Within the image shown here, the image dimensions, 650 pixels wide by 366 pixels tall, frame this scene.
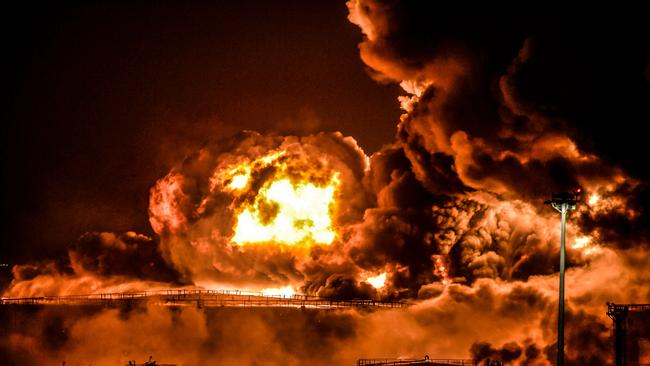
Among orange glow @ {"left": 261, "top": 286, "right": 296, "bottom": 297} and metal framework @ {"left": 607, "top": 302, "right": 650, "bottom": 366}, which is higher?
orange glow @ {"left": 261, "top": 286, "right": 296, "bottom": 297}

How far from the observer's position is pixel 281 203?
72.1 m

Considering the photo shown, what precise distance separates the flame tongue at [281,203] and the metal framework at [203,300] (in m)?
4.26

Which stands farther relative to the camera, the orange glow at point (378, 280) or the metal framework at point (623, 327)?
the orange glow at point (378, 280)

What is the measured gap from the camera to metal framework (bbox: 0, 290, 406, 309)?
64125mm

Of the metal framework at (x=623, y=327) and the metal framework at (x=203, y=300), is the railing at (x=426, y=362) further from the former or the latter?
the metal framework at (x=623, y=327)

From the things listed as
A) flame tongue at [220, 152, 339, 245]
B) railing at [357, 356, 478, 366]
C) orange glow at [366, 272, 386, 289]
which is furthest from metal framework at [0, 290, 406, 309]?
railing at [357, 356, 478, 366]

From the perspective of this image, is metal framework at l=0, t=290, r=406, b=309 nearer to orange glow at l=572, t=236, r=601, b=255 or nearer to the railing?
the railing

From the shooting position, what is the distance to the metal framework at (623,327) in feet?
165

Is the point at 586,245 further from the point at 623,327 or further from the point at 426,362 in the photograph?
the point at 426,362

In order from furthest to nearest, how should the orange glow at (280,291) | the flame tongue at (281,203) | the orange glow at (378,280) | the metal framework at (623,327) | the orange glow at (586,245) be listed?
the flame tongue at (281,203) < the orange glow at (280,291) < the orange glow at (378,280) < the orange glow at (586,245) < the metal framework at (623,327)

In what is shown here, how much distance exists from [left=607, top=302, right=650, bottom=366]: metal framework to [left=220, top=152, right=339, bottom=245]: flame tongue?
76.6 feet

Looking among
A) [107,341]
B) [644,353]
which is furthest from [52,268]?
[644,353]

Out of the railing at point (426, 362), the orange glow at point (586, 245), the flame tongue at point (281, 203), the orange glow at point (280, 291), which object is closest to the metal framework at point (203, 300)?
the orange glow at point (280, 291)

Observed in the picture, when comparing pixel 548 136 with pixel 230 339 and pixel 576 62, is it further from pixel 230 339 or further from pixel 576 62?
pixel 230 339
